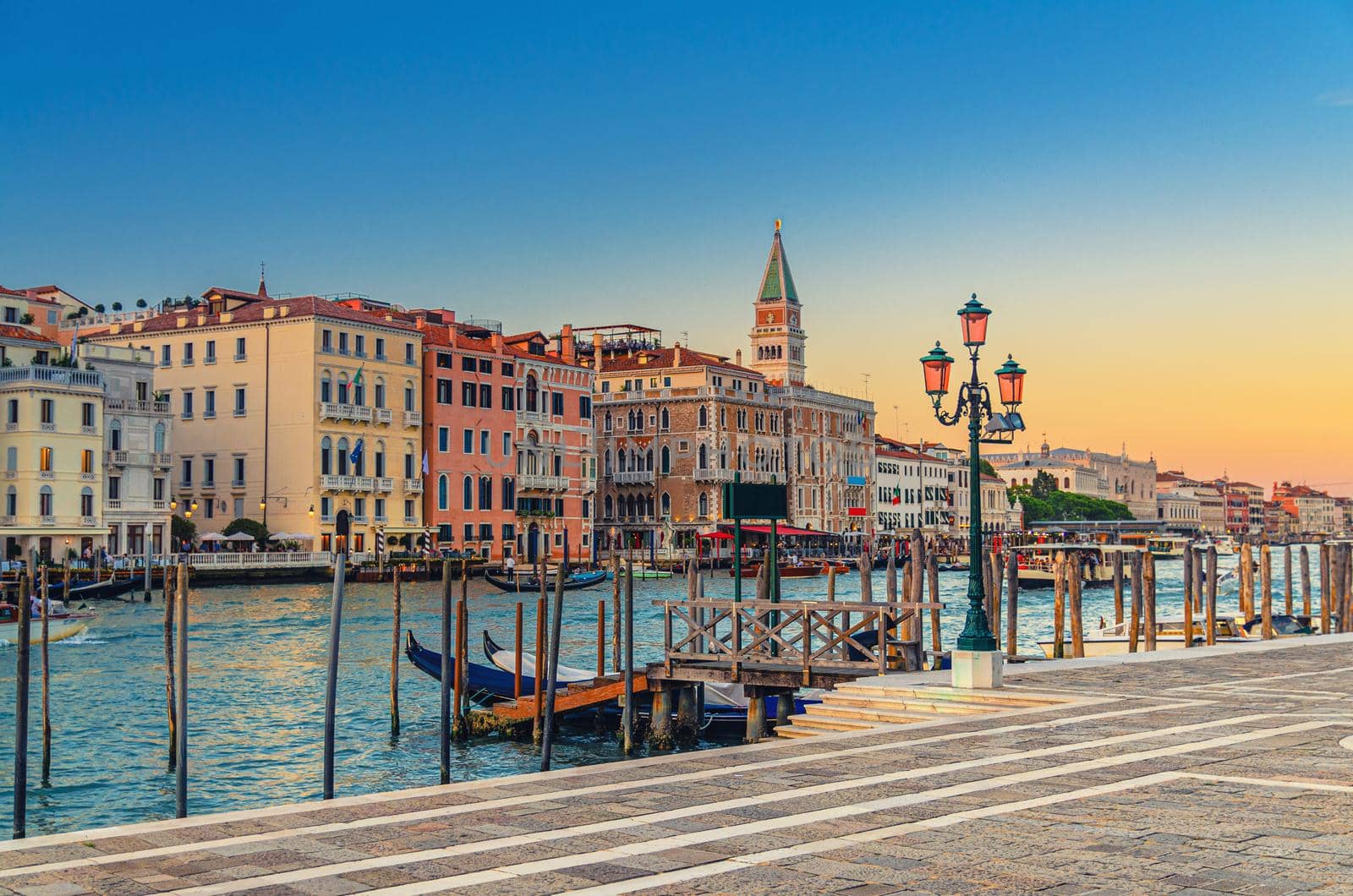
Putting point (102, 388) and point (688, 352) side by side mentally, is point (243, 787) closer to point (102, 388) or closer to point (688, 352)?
point (102, 388)

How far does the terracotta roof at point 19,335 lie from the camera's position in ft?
153

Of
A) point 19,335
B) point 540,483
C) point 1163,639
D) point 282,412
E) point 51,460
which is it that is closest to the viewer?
point 1163,639

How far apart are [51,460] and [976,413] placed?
38.2 m

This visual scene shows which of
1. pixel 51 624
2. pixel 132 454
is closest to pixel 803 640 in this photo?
pixel 51 624

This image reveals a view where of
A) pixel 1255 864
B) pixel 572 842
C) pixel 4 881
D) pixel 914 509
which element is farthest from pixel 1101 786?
pixel 914 509

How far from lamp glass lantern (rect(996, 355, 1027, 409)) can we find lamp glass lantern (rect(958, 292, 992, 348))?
2.37ft

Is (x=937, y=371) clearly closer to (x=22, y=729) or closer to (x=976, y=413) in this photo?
(x=976, y=413)

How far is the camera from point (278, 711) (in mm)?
19750

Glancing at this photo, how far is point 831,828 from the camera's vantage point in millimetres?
6473

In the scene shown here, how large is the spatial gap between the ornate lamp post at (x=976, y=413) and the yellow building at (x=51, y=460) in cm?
3686

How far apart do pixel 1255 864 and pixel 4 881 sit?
4598 mm

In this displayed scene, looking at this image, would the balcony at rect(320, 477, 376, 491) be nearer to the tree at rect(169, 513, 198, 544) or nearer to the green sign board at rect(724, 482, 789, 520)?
the tree at rect(169, 513, 198, 544)

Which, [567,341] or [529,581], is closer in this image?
[529,581]

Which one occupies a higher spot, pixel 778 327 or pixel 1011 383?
pixel 778 327
